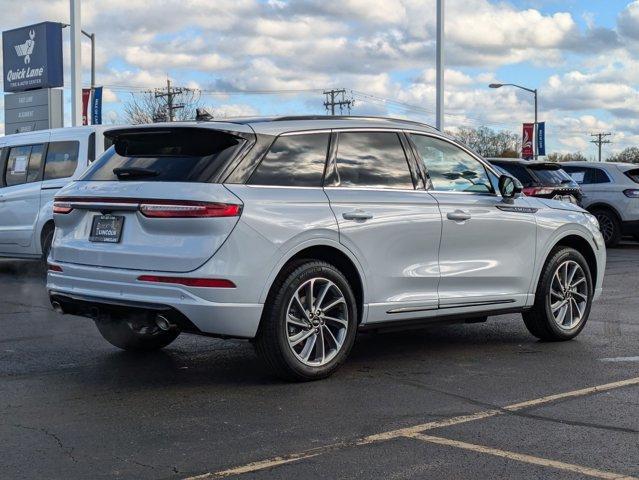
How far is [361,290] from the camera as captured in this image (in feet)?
20.6

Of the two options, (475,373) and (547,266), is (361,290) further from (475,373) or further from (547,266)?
(547,266)

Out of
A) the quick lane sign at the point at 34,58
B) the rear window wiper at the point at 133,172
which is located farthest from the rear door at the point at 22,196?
the quick lane sign at the point at 34,58

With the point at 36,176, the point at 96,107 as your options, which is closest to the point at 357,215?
the point at 36,176

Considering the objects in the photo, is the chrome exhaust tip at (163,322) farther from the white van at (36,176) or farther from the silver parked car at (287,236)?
the white van at (36,176)

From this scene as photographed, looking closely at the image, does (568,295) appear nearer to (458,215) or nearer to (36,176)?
(458,215)

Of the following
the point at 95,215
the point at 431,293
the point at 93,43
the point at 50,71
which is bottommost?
the point at 431,293

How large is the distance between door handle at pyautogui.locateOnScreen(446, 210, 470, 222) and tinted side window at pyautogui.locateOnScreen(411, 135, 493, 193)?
22 cm

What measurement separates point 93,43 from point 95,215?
40.2 metres

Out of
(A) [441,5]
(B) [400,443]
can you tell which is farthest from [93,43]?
(B) [400,443]

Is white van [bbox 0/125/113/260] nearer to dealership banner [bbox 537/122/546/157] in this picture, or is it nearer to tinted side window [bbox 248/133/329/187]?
tinted side window [bbox 248/133/329/187]

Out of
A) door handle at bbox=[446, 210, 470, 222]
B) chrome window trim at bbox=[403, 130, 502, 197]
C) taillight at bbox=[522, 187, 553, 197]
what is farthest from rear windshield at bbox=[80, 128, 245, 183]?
taillight at bbox=[522, 187, 553, 197]

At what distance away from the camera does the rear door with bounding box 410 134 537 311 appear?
6.82 metres

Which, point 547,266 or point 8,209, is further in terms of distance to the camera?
point 8,209

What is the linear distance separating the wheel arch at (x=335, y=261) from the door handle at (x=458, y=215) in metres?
0.97
